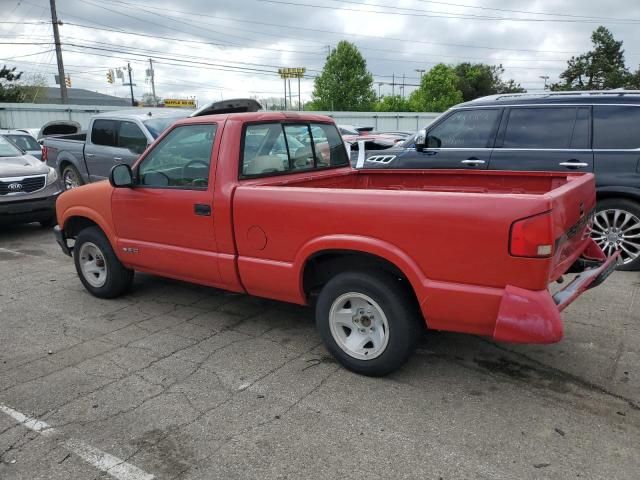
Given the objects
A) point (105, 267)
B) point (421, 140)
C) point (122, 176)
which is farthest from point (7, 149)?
point (421, 140)

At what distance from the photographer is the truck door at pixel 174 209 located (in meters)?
4.16

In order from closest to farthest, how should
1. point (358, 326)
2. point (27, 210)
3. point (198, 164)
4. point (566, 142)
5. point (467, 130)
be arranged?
point (358, 326) → point (198, 164) → point (566, 142) → point (467, 130) → point (27, 210)

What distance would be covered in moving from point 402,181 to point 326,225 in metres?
1.73

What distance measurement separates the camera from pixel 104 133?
32.8ft

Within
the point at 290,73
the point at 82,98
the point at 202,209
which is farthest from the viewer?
the point at 82,98

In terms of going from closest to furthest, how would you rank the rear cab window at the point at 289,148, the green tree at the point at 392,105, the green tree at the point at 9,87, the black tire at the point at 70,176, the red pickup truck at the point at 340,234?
the red pickup truck at the point at 340,234, the rear cab window at the point at 289,148, the black tire at the point at 70,176, the green tree at the point at 9,87, the green tree at the point at 392,105

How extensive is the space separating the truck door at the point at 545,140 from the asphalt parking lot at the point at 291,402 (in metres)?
1.79

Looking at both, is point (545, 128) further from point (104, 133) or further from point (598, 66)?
point (598, 66)

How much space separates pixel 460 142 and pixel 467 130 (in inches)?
6.6

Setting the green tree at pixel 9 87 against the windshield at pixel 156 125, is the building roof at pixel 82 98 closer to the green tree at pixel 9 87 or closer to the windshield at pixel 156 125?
the green tree at pixel 9 87

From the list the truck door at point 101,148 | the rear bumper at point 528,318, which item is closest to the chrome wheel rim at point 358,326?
the rear bumper at point 528,318

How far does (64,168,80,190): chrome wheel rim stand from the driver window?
23.7ft

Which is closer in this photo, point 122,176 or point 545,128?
point 122,176

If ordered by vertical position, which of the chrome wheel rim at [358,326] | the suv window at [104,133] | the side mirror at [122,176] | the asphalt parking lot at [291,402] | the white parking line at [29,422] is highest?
the suv window at [104,133]
